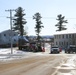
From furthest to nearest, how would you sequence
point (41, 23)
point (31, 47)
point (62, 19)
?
point (62, 19)
point (41, 23)
point (31, 47)

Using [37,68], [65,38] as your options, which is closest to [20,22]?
[65,38]

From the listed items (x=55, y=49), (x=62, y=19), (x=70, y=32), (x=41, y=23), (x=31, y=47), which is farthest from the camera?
(x=62, y=19)

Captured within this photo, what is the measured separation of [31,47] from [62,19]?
67.8 meters

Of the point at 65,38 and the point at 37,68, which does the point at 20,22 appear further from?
the point at 37,68

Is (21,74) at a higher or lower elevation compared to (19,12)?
lower

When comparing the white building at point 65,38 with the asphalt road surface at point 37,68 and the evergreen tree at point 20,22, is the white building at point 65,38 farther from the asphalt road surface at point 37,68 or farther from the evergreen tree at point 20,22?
the asphalt road surface at point 37,68

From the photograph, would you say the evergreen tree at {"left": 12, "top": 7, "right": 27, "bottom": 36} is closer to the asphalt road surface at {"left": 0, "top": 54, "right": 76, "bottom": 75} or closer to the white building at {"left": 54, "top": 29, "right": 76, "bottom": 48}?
the white building at {"left": 54, "top": 29, "right": 76, "bottom": 48}

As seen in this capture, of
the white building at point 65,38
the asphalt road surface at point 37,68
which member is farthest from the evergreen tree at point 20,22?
the asphalt road surface at point 37,68

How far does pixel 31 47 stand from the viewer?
293 feet

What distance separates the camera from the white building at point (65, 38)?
116m

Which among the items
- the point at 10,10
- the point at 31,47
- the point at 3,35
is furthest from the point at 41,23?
the point at 10,10

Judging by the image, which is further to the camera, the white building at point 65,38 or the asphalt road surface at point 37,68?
the white building at point 65,38

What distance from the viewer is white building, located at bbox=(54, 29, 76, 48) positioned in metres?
116

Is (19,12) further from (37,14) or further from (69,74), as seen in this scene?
(69,74)
